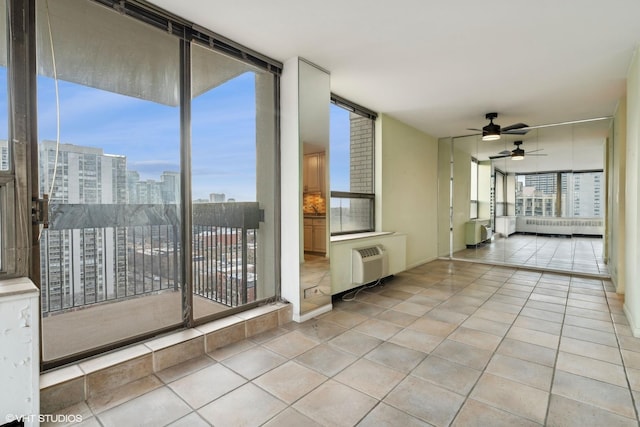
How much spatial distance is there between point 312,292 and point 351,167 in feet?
7.20

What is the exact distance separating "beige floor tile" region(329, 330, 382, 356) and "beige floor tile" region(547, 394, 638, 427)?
4.11 feet

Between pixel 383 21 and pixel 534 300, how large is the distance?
3770 millimetres

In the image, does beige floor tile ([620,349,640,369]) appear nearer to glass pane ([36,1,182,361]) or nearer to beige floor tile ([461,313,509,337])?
beige floor tile ([461,313,509,337])

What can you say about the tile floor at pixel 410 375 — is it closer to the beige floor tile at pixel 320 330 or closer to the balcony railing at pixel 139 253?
the beige floor tile at pixel 320 330

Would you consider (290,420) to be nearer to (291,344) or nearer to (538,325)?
(291,344)

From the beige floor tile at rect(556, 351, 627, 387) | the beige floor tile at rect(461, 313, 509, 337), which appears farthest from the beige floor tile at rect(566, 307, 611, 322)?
the beige floor tile at rect(556, 351, 627, 387)

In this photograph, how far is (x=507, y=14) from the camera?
2451mm

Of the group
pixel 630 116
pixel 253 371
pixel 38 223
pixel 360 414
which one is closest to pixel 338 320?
pixel 253 371

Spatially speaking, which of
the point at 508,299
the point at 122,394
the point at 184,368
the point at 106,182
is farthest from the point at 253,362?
the point at 508,299

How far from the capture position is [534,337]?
289 centimetres

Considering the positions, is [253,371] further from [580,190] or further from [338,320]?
[580,190]

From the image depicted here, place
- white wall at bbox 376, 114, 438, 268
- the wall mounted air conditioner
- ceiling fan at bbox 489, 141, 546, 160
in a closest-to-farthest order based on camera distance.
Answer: the wall mounted air conditioner < white wall at bbox 376, 114, 438, 268 < ceiling fan at bbox 489, 141, 546, 160

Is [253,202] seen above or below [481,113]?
below

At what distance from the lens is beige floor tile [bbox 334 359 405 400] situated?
2.09 meters
